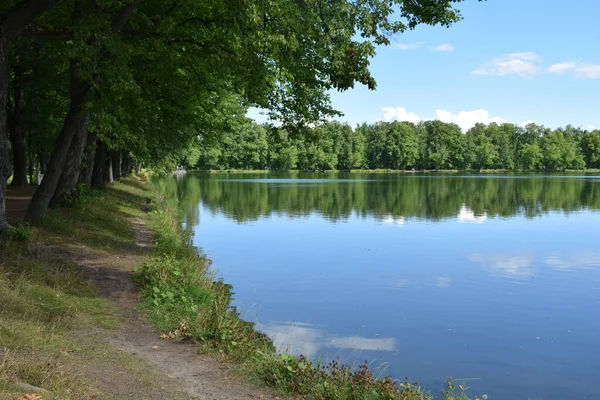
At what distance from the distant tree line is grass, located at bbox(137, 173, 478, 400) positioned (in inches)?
5179

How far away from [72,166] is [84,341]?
1333cm

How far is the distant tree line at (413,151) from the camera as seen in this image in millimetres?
148250

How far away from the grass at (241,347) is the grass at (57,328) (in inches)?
43.9

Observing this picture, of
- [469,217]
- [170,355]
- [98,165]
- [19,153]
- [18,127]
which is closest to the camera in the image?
[170,355]

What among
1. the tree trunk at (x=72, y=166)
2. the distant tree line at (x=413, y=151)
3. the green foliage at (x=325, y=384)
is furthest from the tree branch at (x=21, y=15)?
the distant tree line at (x=413, y=151)

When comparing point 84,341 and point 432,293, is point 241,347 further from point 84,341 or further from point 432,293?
point 432,293

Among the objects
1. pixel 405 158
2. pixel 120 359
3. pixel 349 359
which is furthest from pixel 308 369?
pixel 405 158

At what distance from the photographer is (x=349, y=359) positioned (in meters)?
10.8

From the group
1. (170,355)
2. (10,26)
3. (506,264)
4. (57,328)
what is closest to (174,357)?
(170,355)

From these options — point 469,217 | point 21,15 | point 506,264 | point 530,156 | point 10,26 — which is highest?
point 530,156

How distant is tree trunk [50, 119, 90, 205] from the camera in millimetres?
18531

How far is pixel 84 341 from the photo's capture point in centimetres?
805

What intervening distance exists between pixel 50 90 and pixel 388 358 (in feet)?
68.6

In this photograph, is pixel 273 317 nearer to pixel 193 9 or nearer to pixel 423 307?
pixel 423 307
